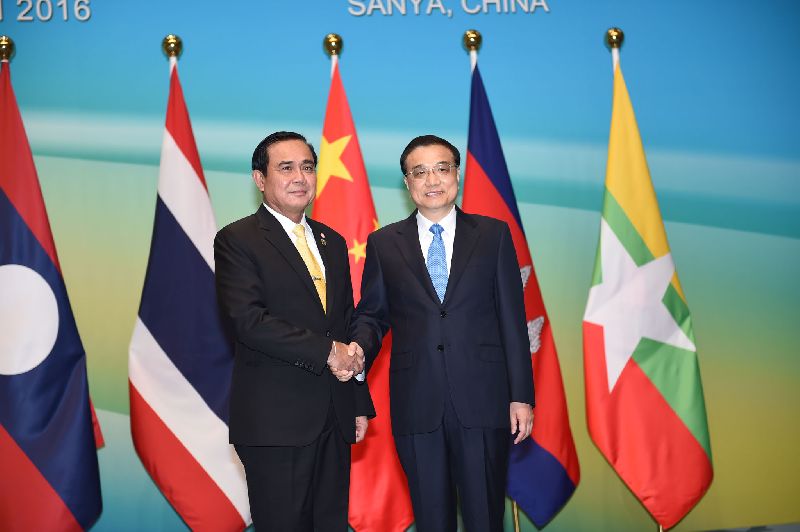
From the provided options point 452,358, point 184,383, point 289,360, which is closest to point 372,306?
point 452,358

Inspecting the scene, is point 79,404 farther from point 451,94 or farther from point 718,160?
point 718,160

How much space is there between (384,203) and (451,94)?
637 millimetres

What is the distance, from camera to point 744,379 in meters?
4.00

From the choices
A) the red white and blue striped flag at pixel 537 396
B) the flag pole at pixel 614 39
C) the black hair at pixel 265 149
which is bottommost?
the red white and blue striped flag at pixel 537 396

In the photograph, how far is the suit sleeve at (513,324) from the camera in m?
2.52

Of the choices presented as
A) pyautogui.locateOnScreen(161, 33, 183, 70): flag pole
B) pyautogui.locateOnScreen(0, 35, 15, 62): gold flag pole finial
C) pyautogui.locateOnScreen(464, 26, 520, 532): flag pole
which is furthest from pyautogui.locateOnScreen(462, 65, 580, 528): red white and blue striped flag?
pyautogui.locateOnScreen(0, 35, 15, 62): gold flag pole finial

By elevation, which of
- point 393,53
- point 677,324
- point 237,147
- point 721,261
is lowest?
point 677,324

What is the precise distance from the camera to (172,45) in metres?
3.78

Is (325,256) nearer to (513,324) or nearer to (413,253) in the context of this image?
(413,253)

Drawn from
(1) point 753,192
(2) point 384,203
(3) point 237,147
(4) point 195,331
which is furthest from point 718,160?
(4) point 195,331

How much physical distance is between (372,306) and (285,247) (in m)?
0.37

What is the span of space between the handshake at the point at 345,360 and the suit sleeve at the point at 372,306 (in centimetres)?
13

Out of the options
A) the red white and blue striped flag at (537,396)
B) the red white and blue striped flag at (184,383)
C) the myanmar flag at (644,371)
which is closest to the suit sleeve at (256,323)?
the red white and blue striped flag at (184,383)

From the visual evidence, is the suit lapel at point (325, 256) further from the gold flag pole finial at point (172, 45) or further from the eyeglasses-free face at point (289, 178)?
the gold flag pole finial at point (172, 45)
